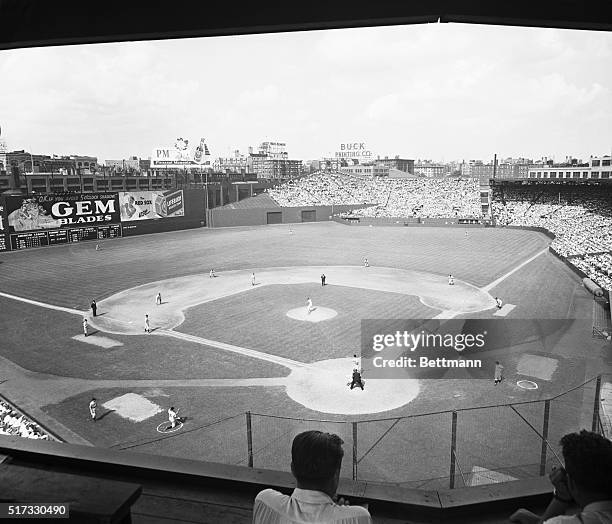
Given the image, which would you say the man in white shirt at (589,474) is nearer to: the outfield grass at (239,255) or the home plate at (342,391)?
the home plate at (342,391)

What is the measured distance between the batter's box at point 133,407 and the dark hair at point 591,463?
38.8 feet

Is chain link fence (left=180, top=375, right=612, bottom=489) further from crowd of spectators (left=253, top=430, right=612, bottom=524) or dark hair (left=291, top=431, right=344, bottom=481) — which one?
dark hair (left=291, top=431, right=344, bottom=481)

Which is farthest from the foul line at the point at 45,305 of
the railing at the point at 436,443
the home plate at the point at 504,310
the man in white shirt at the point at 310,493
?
the man in white shirt at the point at 310,493

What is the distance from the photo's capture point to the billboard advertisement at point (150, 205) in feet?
153

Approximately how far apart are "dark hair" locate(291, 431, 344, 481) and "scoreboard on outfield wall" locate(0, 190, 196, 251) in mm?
42017

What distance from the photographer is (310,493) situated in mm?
2107

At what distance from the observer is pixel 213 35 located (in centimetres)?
352

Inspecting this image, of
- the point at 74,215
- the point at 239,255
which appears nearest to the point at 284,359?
the point at 239,255

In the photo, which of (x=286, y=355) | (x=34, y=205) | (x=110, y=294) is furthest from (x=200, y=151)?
(x=286, y=355)

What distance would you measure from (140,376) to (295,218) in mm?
45191

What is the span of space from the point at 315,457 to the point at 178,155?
220ft

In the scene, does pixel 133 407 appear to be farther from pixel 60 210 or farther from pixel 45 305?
pixel 60 210

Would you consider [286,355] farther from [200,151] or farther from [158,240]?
[200,151]

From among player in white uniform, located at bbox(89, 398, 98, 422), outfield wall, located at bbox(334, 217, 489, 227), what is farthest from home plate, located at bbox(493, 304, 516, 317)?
outfield wall, located at bbox(334, 217, 489, 227)
